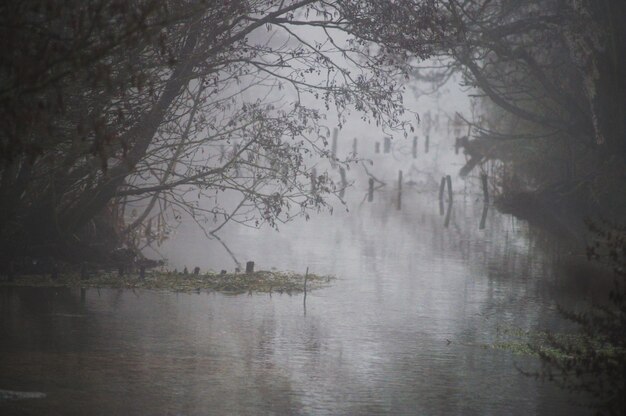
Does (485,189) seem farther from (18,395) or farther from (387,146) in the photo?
(387,146)

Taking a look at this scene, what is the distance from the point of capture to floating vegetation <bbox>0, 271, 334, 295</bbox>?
17719mm

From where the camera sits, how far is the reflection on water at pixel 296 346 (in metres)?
10.0

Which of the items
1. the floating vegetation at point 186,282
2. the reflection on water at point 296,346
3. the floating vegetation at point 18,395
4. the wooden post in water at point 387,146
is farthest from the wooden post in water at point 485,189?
the wooden post in water at point 387,146

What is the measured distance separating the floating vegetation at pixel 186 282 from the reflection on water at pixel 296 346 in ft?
1.89

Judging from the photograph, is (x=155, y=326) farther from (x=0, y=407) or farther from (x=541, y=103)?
(x=541, y=103)

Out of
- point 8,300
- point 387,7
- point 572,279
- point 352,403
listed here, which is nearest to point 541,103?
point 572,279

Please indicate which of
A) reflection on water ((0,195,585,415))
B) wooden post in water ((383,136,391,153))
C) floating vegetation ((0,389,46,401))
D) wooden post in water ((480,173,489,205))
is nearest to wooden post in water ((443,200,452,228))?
wooden post in water ((480,173,489,205))

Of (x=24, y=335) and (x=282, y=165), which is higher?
(x=282, y=165)

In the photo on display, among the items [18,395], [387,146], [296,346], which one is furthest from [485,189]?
[387,146]

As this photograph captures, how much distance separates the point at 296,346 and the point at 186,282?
19.4 feet

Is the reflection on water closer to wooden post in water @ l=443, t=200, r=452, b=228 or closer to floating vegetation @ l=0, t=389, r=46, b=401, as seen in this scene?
floating vegetation @ l=0, t=389, r=46, b=401

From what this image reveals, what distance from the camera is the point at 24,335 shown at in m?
12.9

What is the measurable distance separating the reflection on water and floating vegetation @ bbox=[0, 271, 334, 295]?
57 cm

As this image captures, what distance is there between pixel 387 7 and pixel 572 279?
7.03 metres
